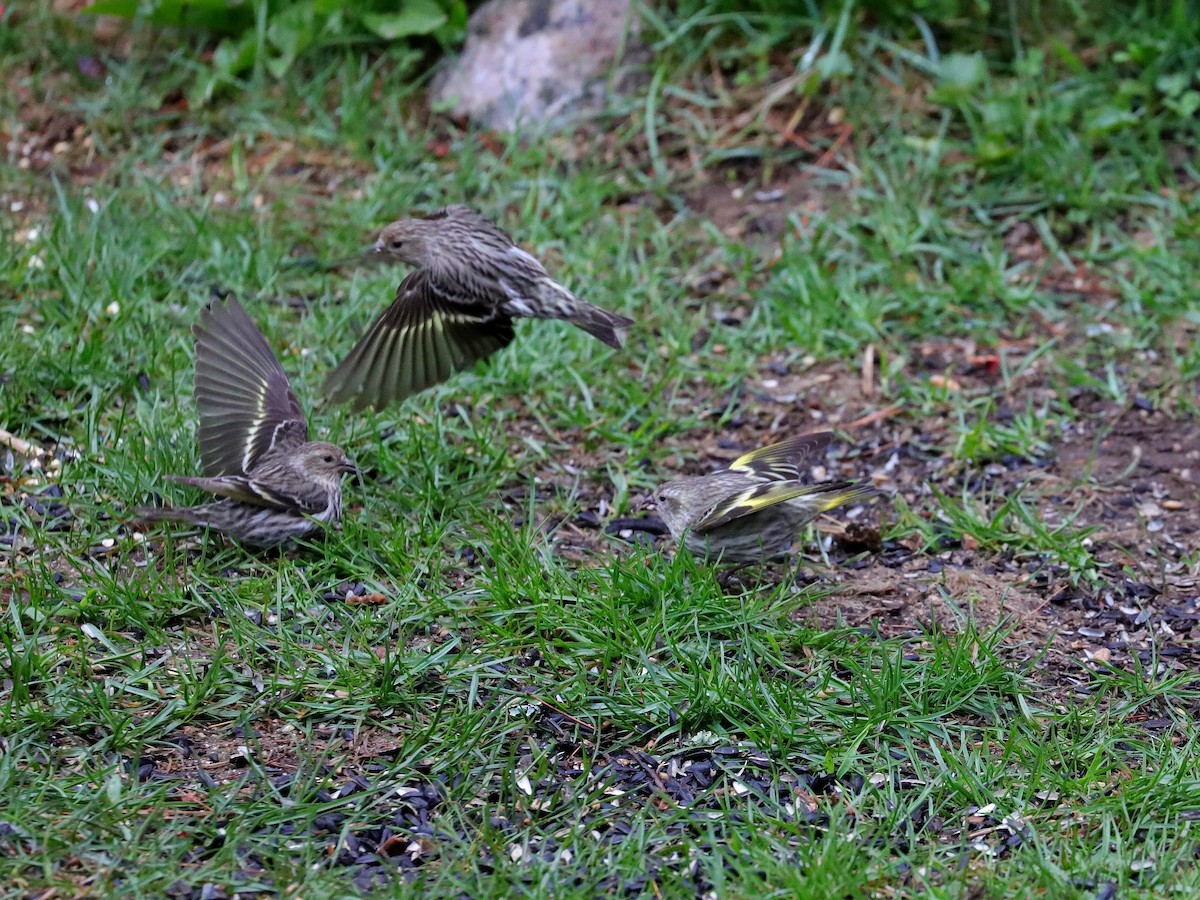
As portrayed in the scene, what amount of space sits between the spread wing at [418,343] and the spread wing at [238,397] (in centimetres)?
29

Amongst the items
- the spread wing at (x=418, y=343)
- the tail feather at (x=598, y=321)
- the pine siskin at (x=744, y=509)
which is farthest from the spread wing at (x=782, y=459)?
the spread wing at (x=418, y=343)

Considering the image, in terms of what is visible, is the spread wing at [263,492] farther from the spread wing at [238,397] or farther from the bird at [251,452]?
the spread wing at [238,397]

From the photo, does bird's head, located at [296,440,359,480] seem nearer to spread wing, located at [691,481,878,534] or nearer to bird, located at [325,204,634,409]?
bird, located at [325,204,634,409]

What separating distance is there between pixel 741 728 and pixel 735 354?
2.45m

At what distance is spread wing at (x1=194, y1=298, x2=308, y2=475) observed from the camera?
4738 millimetres

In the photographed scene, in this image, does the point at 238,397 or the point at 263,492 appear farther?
the point at 238,397

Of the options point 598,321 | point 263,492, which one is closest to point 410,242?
point 598,321

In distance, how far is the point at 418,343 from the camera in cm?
476

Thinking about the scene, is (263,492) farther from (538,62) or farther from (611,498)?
(538,62)

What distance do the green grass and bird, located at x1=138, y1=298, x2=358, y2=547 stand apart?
0.12m

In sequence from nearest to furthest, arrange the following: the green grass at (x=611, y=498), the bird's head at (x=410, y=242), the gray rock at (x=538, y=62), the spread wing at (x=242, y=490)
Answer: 1. the green grass at (x=611, y=498)
2. the spread wing at (x=242, y=490)
3. the bird's head at (x=410, y=242)
4. the gray rock at (x=538, y=62)

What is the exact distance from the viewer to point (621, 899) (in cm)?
318

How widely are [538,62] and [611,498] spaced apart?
321 cm

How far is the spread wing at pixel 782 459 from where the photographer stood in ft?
15.6
